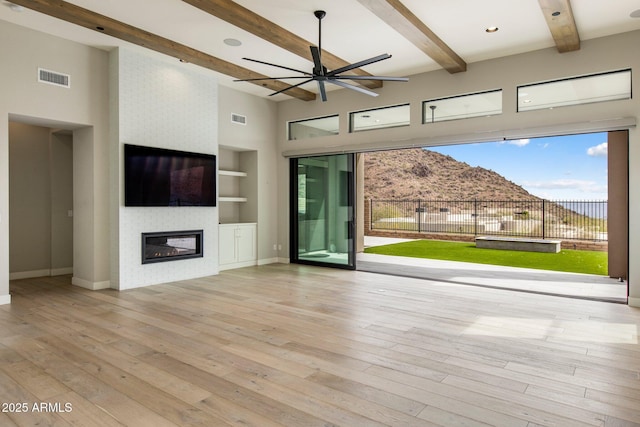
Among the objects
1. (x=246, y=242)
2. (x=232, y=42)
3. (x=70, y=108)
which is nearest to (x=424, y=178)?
(x=246, y=242)

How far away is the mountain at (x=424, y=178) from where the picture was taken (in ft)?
61.5

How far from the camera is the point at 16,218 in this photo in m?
6.52

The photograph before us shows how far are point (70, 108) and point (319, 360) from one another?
485cm

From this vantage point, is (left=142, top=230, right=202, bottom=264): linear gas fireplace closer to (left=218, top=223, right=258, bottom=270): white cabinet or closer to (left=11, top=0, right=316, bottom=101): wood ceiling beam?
(left=218, top=223, right=258, bottom=270): white cabinet

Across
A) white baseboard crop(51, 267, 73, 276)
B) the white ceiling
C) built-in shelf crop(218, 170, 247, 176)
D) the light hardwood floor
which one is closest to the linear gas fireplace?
the light hardwood floor

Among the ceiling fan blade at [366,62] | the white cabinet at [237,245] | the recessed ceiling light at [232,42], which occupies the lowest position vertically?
the white cabinet at [237,245]

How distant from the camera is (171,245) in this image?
21.0 feet

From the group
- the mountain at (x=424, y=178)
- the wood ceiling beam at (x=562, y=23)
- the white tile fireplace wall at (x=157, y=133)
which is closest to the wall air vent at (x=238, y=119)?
the white tile fireplace wall at (x=157, y=133)

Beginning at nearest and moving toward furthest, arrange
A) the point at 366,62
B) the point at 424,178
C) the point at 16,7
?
1. the point at 366,62
2. the point at 16,7
3. the point at 424,178

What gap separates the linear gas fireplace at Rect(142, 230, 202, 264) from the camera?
607 centimetres

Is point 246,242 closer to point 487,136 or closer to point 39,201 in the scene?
point 39,201

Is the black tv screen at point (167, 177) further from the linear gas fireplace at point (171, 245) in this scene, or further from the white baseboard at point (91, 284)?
the white baseboard at point (91, 284)

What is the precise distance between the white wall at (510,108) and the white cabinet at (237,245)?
1.91 meters

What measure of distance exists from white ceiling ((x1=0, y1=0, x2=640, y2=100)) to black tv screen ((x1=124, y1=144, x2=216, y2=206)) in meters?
1.61
